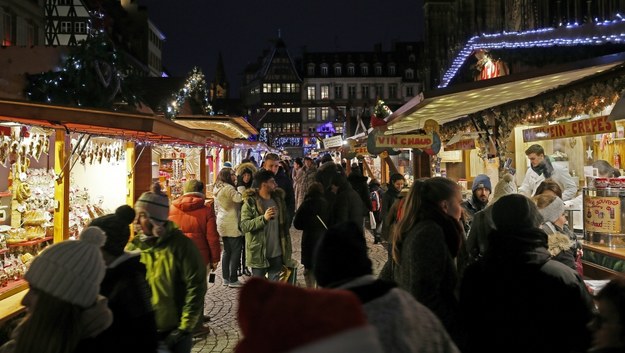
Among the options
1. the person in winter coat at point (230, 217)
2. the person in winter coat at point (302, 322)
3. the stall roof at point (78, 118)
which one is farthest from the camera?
the person in winter coat at point (230, 217)

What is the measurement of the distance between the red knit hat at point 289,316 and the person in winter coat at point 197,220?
A: 17.2 feet

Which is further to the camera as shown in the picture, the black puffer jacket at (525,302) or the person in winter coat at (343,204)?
the person in winter coat at (343,204)

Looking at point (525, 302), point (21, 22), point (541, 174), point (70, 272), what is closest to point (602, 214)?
point (541, 174)

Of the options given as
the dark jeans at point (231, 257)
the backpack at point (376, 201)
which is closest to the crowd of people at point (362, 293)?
the dark jeans at point (231, 257)

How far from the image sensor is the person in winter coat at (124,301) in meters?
2.57

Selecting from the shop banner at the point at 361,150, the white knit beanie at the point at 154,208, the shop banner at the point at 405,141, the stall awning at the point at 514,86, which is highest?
the stall awning at the point at 514,86

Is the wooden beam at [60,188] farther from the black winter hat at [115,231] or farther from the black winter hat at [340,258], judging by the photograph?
the black winter hat at [340,258]

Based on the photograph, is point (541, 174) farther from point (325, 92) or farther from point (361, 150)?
point (325, 92)

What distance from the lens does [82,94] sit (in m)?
11.0

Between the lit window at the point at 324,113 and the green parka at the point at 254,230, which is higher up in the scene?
the lit window at the point at 324,113

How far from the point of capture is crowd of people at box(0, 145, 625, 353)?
1501 mm

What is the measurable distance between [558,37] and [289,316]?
27.5 ft

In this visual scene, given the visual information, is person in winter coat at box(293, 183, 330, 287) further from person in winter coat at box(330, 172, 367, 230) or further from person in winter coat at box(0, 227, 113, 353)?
person in winter coat at box(0, 227, 113, 353)

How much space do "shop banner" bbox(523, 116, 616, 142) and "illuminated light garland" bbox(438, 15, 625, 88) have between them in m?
1.05
